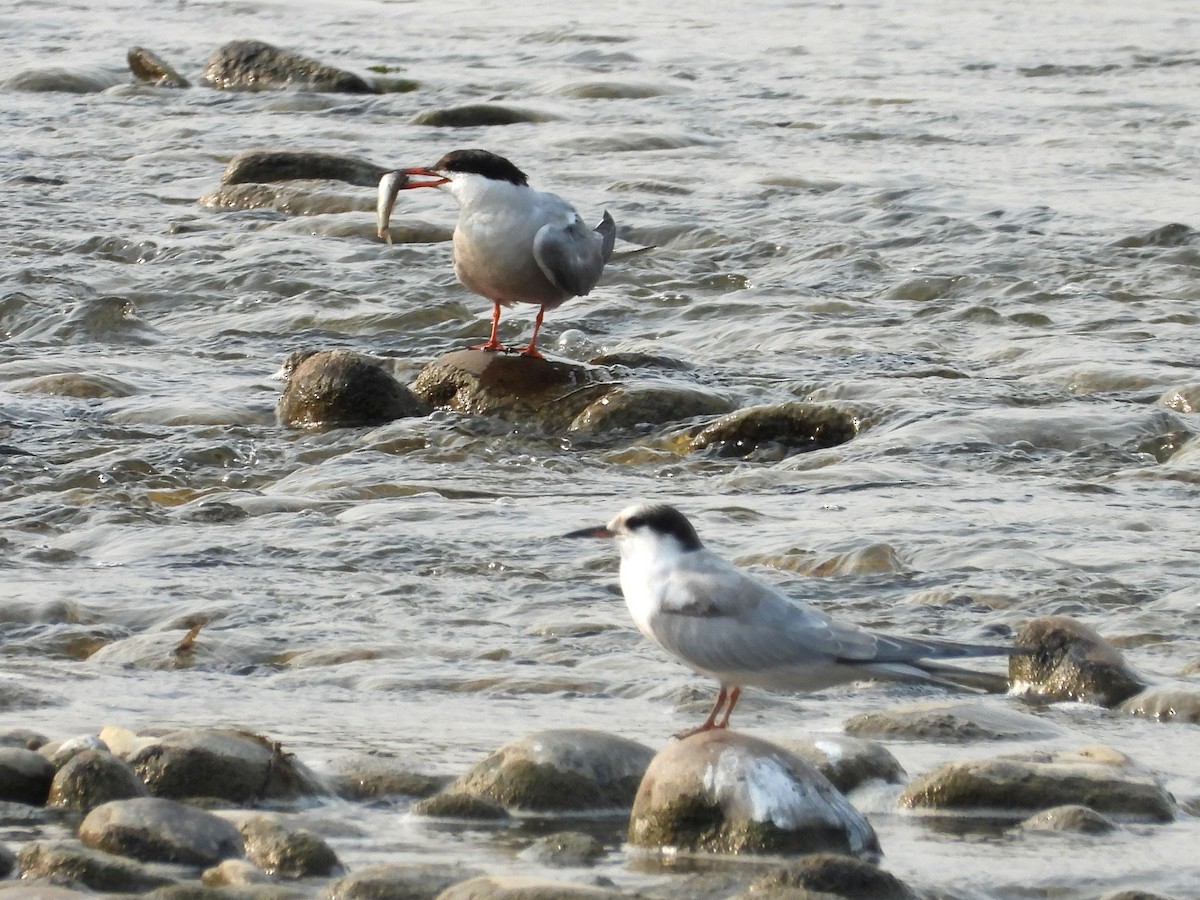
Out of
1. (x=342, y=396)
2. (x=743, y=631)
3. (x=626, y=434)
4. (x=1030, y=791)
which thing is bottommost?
(x=626, y=434)

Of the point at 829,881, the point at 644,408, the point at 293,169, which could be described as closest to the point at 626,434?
the point at 644,408

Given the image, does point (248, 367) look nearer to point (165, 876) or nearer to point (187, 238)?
point (187, 238)

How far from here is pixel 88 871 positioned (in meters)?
3.35

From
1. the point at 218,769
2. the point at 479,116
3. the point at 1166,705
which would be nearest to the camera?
the point at 218,769

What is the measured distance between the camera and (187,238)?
35.0 feet

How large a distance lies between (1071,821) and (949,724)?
0.60 metres

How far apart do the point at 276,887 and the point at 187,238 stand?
305 inches

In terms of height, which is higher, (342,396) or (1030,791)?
(1030,791)

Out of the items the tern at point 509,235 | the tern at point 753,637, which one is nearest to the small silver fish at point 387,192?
the tern at point 509,235

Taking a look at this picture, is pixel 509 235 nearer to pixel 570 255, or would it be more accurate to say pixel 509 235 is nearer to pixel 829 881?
pixel 570 255

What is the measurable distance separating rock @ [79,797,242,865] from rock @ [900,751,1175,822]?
1.30 metres

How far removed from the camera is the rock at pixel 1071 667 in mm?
4695

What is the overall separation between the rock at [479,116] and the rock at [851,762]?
10.2 metres

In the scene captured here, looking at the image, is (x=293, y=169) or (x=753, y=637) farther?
(x=293, y=169)
